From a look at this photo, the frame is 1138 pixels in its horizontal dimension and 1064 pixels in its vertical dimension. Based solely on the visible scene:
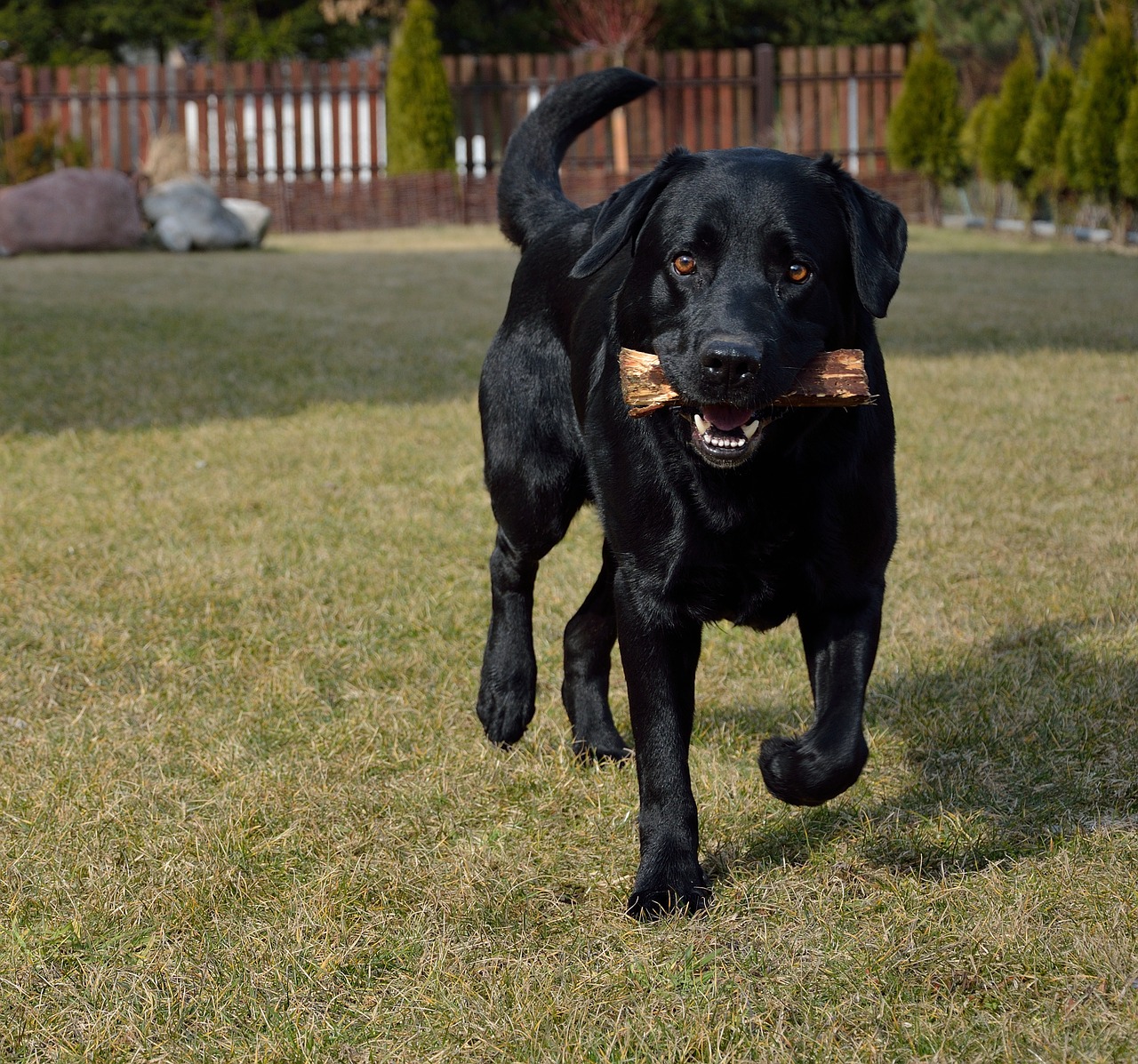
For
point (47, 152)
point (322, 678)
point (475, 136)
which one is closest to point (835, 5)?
point (475, 136)

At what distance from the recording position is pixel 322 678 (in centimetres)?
379

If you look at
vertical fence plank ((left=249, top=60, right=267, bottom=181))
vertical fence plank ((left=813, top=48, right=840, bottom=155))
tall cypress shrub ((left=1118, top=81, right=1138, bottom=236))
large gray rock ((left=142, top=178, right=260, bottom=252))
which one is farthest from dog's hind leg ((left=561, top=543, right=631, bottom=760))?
vertical fence plank ((left=249, top=60, right=267, bottom=181))

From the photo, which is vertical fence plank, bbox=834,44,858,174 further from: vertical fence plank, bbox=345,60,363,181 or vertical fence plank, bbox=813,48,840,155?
vertical fence plank, bbox=345,60,363,181

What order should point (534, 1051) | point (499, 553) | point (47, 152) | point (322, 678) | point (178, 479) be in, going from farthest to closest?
point (47, 152), point (178, 479), point (322, 678), point (499, 553), point (534, 1051)

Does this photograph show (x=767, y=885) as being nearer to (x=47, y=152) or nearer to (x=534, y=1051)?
(x=534, y=1051)

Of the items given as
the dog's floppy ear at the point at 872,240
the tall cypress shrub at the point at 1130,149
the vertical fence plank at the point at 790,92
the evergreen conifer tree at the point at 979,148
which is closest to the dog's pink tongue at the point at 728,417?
the dog's floppy ear at the point at 872,240

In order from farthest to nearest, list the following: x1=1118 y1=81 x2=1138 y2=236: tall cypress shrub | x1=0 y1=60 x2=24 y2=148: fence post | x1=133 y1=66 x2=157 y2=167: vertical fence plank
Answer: x1=133 y1=66 x2=157 y2=167: vertical fence plank < x1=0 y1=60 x2=24 y2=148: fence post < x1=1118 y1=81 x2=1138 y2=236: tall cypress shrub

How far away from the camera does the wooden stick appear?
244cm

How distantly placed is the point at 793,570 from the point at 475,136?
76.3 feet

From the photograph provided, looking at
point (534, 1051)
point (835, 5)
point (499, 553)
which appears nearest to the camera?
point (534, 1051)

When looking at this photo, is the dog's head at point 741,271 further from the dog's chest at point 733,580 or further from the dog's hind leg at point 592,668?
the dog's hind leg at point 592,668

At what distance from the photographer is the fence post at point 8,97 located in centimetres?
2170

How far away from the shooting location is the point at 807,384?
244 cm

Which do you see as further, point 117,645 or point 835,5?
point 835,5
